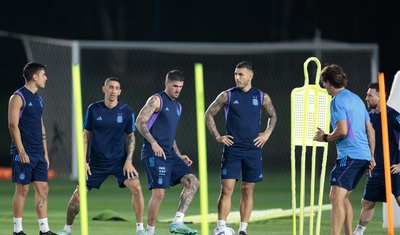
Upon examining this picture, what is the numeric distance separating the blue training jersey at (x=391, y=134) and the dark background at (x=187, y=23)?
15666 mm

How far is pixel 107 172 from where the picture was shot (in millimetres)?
12141

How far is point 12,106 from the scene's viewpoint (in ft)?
38.5

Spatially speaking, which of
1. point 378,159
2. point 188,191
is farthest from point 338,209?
point 188,191

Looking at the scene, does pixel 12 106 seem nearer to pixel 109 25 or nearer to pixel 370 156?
pixel 370 156

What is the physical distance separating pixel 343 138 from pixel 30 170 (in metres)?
3.39

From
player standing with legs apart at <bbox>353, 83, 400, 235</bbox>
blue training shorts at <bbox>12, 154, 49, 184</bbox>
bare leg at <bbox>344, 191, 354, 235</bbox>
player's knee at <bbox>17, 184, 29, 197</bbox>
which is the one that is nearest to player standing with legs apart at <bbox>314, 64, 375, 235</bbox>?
bare leg at <bbox>344, 191, 354, 235</bbox>

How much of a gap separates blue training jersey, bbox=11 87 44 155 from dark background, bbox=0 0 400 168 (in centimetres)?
1617

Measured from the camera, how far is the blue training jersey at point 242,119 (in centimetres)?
1217

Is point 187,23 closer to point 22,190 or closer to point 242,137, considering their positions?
point 242,137

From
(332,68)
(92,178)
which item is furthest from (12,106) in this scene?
(332,68)

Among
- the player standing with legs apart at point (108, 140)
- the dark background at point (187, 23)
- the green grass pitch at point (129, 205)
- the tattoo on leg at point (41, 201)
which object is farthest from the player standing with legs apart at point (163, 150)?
the dark background at point (187, 23)

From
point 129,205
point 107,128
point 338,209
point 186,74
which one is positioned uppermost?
point 186,74

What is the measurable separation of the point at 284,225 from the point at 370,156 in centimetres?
347

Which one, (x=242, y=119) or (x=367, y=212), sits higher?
(x=242, y=119)
